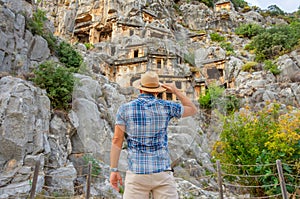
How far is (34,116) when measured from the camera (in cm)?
715

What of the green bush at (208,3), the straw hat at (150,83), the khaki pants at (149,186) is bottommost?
the khaki pants at (149,186)

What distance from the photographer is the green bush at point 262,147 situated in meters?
5.48

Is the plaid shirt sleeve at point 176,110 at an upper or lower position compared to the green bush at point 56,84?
lower

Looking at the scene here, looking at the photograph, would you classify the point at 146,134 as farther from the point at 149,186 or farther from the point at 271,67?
the point at 271,67

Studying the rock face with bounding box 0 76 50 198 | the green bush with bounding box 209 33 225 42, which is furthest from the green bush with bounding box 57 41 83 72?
the green bush with bounding box 209 33 225 42

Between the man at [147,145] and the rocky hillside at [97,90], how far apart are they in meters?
2.76

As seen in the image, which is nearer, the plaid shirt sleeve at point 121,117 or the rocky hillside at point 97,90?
the plaid shirt sleeve at point 121,117

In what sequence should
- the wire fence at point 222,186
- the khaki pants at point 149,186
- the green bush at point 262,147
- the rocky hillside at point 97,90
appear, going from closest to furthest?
the khaki pants at point 149,186
the wire fence at point 222,186
the green bush at point 262,147
the rocky hillside at point 97,90

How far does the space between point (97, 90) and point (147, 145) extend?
27.6 feet

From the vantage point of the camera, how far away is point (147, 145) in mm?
1927

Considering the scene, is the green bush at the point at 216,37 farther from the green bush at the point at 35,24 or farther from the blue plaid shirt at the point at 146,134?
the blue plaid shirt at the point at 146,134

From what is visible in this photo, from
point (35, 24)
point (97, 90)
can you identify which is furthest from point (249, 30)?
point (97, 90)

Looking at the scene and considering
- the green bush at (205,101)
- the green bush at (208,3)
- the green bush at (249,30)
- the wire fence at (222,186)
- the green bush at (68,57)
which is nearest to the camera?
the wire fence at (222,186)

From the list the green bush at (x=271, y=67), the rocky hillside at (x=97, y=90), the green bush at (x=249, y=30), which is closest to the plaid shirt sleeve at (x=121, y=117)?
the rocky hillside at (x=97, y=90)
